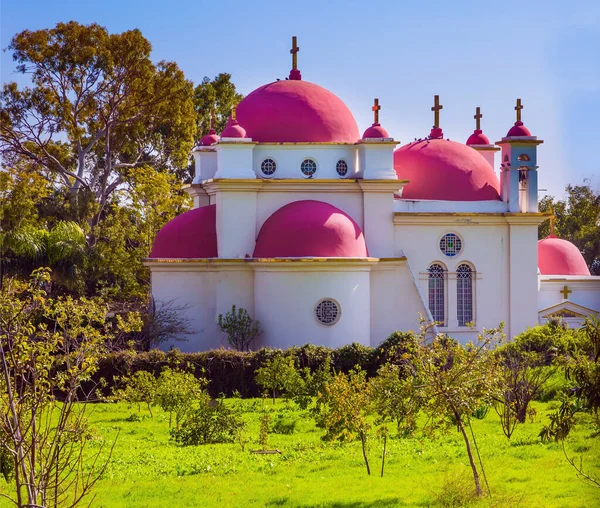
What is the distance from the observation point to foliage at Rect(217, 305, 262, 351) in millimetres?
26828

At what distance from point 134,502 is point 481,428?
826 cm

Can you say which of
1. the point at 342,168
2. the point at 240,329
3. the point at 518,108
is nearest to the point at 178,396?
the point at 240,329

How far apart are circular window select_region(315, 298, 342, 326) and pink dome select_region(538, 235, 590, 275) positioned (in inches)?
365

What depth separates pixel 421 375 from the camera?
13.7 m

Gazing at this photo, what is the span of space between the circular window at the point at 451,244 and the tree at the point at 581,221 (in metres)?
17.2

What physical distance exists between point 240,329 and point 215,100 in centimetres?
1977

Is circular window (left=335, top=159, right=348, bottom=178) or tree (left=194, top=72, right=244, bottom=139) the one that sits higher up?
tree (left=194, top=72, right=244, bottom=139)

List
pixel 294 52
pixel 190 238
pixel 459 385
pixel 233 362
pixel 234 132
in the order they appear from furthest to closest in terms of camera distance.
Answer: pixel 294 52
pixel 190 238
pixel 234 132
pixel 233 362
pixel 459 385

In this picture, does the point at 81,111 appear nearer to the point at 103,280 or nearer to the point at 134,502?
the point at 103,280

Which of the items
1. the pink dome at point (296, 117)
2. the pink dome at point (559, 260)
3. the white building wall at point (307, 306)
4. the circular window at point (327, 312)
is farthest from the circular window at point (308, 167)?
the pink dome at point (559, 260)

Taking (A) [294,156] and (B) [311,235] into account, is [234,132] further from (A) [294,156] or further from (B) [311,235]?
(B) [311,235]

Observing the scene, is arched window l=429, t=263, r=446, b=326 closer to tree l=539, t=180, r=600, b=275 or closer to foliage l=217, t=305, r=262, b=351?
foliage l=217, t=305, r=262, b=351

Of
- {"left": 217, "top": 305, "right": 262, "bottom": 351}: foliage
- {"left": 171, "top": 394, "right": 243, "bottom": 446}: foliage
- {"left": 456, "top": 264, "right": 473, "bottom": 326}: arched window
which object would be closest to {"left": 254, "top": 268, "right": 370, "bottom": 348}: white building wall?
{"left": 217, "top": 305, "right": 262, "bottom": 351}: foliage

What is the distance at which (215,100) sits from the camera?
44688 mm
